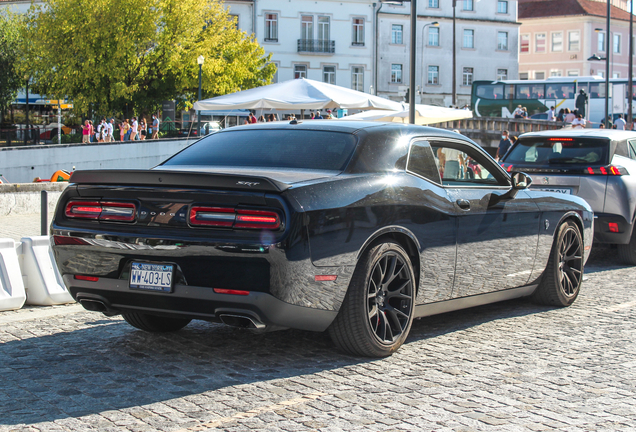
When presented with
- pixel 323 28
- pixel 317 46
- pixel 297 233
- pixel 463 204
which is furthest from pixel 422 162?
pixel 323 28

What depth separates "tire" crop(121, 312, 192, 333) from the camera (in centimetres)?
598

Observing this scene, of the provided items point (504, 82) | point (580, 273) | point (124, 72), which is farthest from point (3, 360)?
point (504, 82)

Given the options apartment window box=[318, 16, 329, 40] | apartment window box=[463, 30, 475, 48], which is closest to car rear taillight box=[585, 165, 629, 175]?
apartment window box=[318, 16, 329, 40]

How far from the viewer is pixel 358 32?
2475 inches

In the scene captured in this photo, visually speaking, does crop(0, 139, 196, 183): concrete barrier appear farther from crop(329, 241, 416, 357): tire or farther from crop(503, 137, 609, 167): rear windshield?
crop(329, 241, 416, 357): tire

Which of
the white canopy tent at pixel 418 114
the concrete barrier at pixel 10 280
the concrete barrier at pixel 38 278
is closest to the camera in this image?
the concrete barrier at pixel 10 280

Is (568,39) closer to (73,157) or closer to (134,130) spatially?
(134,130)

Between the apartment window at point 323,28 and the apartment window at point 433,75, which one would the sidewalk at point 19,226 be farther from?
the apartment window at point 433,75

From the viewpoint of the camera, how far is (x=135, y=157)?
3142cm

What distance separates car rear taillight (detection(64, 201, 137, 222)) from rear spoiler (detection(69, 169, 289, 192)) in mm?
131

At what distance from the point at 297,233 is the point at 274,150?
4.10 ft

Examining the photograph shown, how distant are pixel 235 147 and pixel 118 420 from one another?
2.42m

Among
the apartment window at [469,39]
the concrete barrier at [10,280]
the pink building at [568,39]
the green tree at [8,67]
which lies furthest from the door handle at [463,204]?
the pink building at [568,39]

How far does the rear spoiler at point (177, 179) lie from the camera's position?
4.64 m
